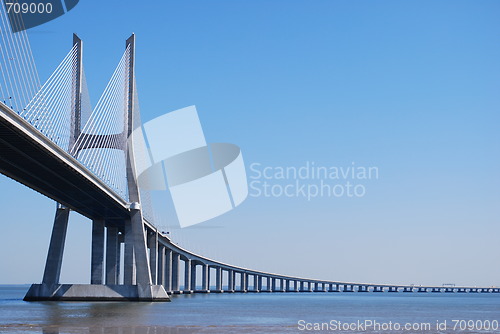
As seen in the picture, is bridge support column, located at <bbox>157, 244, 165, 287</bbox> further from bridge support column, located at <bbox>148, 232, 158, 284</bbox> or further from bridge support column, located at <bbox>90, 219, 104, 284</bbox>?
bridge support column, located at <bbox>90, 219, 104, 284</bbox>

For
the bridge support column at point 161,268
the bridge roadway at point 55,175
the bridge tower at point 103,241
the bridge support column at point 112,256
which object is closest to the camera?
the bridge roadway at point 55,175

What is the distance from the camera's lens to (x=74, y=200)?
59.4 meters

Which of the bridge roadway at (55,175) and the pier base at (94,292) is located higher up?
the bridge roadway at (55,175)

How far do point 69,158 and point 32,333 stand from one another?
54.4ft

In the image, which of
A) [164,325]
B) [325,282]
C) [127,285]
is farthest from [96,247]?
[325,282]

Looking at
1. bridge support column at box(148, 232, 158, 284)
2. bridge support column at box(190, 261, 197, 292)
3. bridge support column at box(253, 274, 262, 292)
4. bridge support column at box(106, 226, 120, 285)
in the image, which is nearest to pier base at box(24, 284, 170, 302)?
bridge support column at box(106, 226, 120, 285)

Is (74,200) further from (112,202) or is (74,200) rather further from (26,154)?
(26,154)

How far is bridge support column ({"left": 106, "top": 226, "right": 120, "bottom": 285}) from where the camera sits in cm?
7372

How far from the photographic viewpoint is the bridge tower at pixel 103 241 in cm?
5850

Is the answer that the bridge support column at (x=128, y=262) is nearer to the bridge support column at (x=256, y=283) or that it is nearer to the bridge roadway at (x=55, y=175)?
the bridge roadway at (x=55, y=175)

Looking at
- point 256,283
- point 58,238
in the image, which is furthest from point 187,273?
point 58,238

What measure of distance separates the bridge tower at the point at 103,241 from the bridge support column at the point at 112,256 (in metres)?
2.55

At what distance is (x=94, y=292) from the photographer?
65.3 meters

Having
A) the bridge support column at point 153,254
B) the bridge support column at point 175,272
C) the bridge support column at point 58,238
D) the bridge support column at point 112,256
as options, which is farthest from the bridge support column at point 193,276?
the bridge support column at point 58,238
